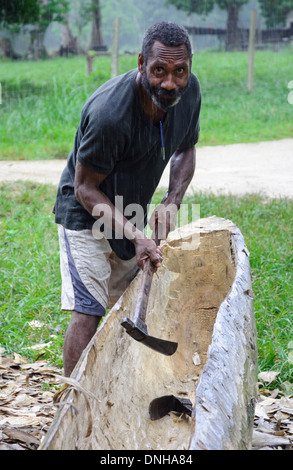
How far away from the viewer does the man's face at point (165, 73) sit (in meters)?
2.62

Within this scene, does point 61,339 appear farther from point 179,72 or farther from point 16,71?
point 16,71

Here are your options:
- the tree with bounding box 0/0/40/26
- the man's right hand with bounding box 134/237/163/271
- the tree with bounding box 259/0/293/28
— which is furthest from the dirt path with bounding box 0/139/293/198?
the tree with bounding box 259/0/293/28

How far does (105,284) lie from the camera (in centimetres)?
308

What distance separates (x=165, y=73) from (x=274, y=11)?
24795 mm

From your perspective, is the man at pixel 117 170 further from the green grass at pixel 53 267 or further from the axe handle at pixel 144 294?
the green grass at pixel 53 267

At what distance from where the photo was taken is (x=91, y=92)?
10.4 meters

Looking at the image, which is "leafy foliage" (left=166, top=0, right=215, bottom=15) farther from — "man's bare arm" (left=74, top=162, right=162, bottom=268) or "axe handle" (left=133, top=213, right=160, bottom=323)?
"axe handle" (left=133, top=213, right=160, bottom=323)

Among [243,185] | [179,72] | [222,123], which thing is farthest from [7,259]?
[222,123]

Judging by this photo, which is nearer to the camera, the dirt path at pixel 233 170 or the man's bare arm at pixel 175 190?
A: the man's bare arm at pixel 175 190

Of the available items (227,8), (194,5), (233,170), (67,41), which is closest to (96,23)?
(67,41)

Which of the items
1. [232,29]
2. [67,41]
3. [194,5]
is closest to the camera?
[232,29]

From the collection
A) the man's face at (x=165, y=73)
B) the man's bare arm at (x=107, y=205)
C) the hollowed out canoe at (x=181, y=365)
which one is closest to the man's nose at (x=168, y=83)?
the man's face at (x=165, y=73)

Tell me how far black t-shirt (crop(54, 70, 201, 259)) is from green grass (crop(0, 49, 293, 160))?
495 cm

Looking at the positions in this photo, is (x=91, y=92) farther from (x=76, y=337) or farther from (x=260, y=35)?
(x=260, y=35)
